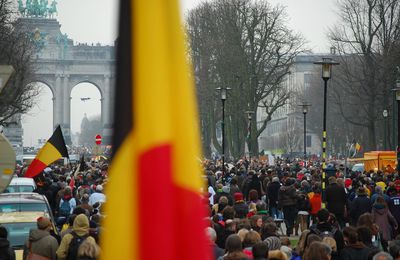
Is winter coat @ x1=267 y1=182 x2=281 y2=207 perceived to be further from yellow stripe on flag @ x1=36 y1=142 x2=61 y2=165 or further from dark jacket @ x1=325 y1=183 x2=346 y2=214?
yellow stripe on flag @ x1=36 y1=142 x2=61 y2=165

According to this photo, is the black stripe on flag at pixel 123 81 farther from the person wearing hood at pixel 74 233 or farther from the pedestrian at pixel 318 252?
the person wearing hood at pixel 74 233

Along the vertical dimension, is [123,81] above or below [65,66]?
below

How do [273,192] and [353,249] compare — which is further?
[273,192]

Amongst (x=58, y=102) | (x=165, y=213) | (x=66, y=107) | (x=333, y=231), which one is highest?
(x=58, y=102)

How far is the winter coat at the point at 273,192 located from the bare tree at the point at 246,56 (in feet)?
135

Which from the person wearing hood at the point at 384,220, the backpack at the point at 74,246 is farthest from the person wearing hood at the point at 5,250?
the person wearing hood at the point at 384,220

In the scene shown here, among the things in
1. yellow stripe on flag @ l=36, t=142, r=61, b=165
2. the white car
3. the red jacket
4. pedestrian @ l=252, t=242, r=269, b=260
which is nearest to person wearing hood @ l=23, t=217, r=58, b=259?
pedestrian @ l=252, t=242, r=269, b=260

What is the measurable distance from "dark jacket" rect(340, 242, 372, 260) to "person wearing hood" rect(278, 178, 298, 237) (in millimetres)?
13321

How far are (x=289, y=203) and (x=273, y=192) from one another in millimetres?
1926

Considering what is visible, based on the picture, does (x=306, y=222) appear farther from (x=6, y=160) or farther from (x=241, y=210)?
(x=6, y=160)

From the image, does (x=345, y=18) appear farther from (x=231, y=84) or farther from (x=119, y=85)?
(x=119, y=85)

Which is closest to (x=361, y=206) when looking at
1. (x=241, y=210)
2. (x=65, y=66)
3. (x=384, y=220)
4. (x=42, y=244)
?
(x=384, y=220)

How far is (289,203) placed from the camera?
24.3 metres

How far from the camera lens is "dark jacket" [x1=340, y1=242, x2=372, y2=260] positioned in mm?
10758
